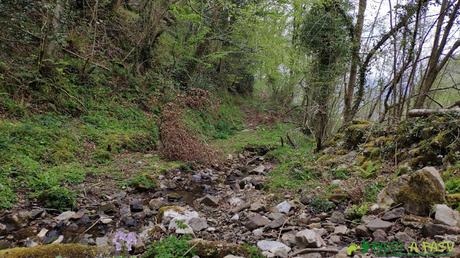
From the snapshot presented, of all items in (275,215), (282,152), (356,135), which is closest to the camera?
(275,215)

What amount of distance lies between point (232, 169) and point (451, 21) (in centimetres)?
529

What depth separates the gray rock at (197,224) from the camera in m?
3.48

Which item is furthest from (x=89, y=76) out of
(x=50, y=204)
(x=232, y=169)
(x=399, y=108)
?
(x=399, y=108)

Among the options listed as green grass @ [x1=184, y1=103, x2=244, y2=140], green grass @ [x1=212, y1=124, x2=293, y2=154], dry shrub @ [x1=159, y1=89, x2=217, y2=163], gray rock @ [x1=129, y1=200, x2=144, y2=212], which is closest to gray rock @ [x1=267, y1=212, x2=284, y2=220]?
gray rock @ [x1=129, y1=200, x2=144, y2=212]

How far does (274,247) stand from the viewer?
279 cm

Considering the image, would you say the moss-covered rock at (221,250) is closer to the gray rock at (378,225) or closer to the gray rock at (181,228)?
the gray rock at (181,228)

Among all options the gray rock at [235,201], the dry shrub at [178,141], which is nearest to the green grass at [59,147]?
the dry shrub at [178,141]

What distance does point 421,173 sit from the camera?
3.12m

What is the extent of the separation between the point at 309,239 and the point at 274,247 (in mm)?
308

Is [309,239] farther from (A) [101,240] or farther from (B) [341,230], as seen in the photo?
(A) [101,240]

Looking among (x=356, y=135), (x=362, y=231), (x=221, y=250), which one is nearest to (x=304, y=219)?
(x=362, y=231)

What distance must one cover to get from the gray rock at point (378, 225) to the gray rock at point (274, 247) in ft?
2.54

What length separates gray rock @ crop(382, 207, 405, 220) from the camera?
9.86 feet

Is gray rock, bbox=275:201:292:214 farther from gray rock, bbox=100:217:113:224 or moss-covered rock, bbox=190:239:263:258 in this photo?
gray rock, bbox=100:217:113:224
